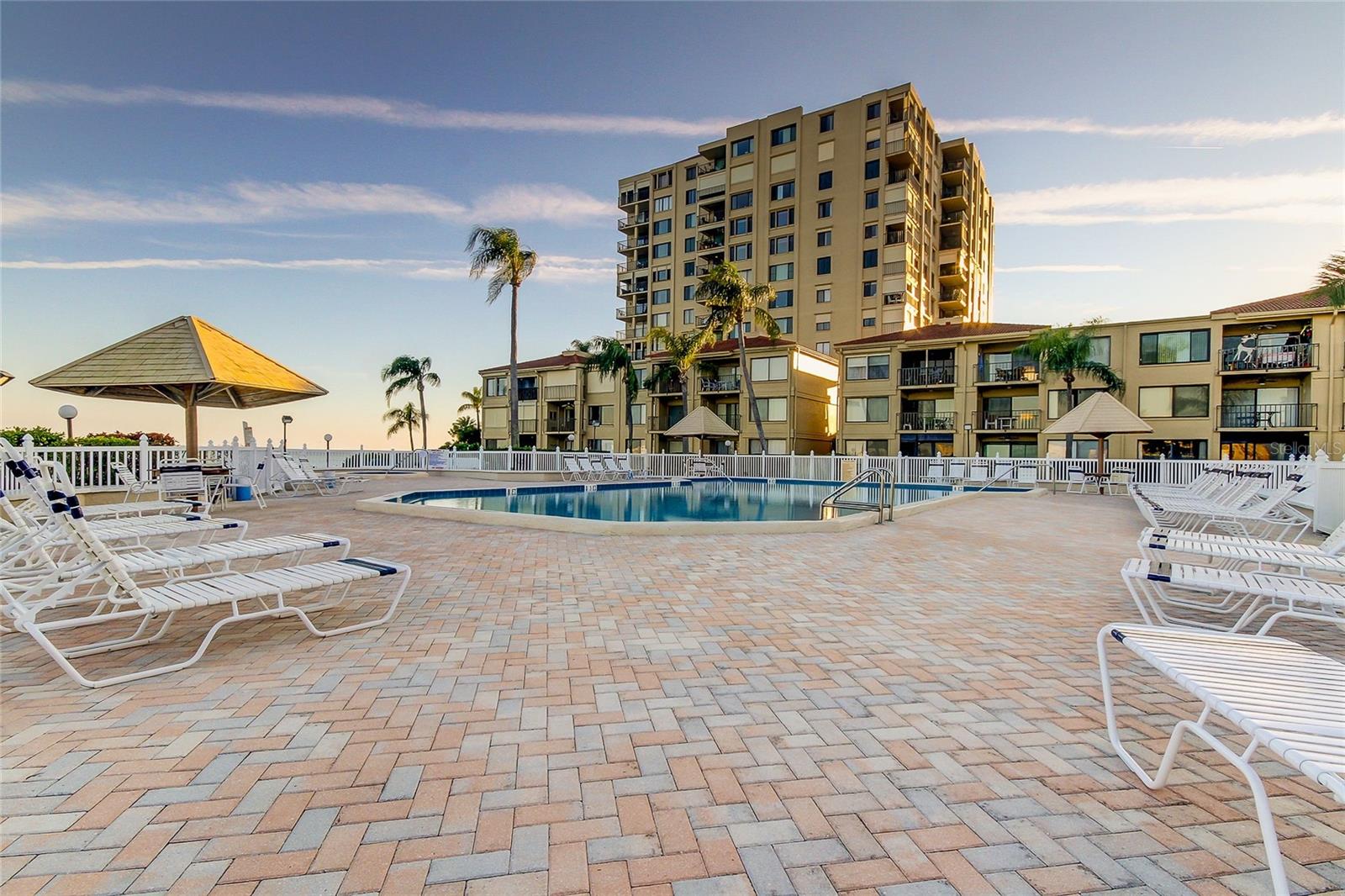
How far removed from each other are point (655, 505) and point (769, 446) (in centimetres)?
1878

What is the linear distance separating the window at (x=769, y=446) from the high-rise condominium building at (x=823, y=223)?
408 inches

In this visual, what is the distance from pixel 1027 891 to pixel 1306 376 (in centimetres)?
3302

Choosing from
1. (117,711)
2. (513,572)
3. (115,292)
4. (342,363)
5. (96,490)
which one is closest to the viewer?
(117,711)

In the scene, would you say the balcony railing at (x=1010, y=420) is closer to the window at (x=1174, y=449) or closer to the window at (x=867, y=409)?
the window at (x=1174, y=449)

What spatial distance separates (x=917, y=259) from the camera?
130ft

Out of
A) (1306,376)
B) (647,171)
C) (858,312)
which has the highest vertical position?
(647,171)

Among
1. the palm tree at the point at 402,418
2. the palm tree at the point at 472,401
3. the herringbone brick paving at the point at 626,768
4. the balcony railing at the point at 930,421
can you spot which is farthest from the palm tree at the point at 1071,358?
the palm tree at the point at 402,418

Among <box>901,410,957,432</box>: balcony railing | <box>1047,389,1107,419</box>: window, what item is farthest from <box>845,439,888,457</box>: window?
<box>1047,389,1107,419</box>: window

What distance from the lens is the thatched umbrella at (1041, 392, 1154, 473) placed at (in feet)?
51.5

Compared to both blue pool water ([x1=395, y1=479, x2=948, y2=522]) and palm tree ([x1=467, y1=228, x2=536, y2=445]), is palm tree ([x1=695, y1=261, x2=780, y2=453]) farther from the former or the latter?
palm tree ([x1=467, y1=228, x2=536, y2=445])

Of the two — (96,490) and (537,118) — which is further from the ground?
(537,118)

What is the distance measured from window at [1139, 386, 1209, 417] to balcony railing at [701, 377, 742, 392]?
18.7 m

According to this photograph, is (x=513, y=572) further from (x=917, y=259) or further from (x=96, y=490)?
(x=917, y=259)

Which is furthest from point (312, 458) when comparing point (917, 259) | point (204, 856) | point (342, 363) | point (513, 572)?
point (917, 259)
